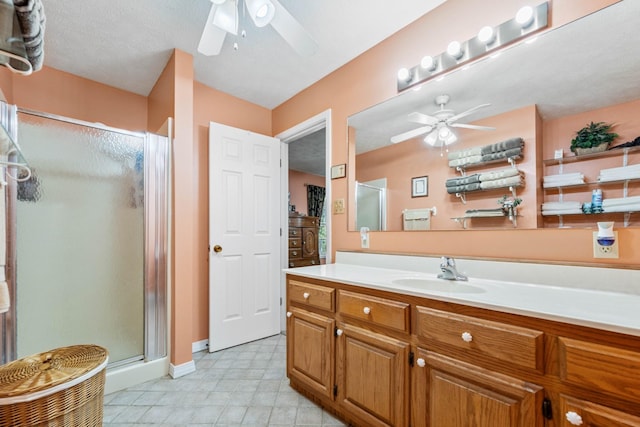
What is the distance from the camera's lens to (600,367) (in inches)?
29.8

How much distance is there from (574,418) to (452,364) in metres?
0.34

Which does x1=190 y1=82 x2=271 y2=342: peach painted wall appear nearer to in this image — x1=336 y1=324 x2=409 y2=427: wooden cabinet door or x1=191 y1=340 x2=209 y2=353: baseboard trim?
x1=191 y1=340 x2=209 y2=353: baseboard trim

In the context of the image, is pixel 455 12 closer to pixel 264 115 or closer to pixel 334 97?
pixel 334 97

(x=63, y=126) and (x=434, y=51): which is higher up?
(x=434, y=51)

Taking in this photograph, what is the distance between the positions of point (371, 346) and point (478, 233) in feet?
2.78

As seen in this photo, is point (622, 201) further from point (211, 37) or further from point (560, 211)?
point (211, 37)

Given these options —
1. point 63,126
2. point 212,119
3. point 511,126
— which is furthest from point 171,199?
point 511,126

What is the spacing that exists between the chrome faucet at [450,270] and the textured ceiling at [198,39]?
156 cm

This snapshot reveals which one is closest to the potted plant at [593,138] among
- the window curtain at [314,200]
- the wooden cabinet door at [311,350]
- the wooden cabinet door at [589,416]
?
the wooden cabinet door at [589,416]

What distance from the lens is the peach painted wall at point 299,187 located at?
5.29 meters

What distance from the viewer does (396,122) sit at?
191 centimetres

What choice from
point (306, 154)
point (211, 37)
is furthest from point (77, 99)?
point (306, 154)

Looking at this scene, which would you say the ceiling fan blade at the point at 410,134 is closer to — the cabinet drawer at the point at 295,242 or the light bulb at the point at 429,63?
the light bulb at the point at 429,63

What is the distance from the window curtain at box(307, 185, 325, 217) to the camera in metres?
5.57
